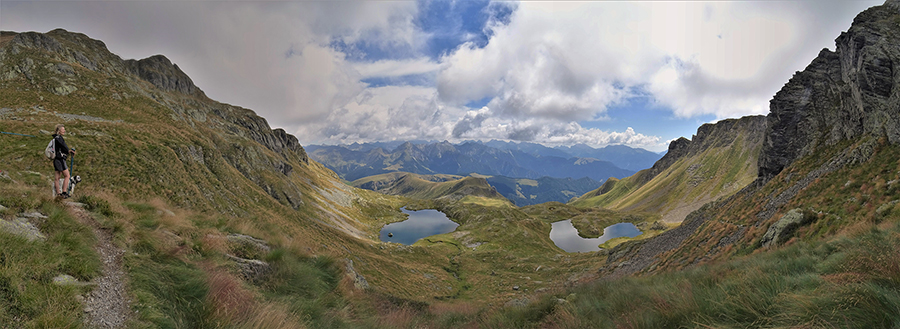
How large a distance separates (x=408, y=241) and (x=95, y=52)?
112597mm

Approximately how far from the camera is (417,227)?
126 meters

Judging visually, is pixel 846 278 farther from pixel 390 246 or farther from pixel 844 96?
pixel 390 246

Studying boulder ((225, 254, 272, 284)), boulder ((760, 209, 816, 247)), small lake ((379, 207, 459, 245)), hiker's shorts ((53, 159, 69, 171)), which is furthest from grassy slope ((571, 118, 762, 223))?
hiker's shorts ((53, 159, 69, 171))

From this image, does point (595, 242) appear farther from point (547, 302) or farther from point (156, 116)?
point (156, 116)

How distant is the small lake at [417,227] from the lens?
107 meters

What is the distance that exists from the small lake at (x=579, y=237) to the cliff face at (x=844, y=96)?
205 ft

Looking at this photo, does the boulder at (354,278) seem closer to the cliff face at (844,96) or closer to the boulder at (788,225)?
the boulder at (788,225)

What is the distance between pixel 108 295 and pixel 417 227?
406 feet

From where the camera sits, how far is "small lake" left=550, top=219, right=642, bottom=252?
9969cm

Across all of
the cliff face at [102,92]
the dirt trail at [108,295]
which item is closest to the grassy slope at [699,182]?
the cliff face at [102,92]

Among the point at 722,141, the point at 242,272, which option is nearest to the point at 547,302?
the point at 242,272

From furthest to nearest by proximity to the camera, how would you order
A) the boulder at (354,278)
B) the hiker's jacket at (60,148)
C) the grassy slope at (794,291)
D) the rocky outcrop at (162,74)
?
the rocky outcrop at (162,74)
the boulder at (354,278)
the hiker's jacket at (60,148)
the grassy slope at (794,291)

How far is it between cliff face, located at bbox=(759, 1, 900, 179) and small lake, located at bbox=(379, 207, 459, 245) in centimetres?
8901

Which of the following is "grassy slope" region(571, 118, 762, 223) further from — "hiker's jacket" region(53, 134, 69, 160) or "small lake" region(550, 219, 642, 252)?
"hiker's jacket" region(53, 134, 69, 160)
